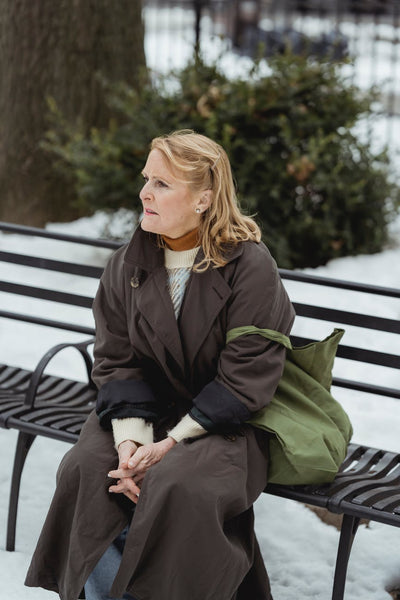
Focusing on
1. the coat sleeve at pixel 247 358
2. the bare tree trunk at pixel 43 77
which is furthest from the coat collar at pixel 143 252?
the bare tree trunk at pixel 43 77

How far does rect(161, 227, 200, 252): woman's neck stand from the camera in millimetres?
3059

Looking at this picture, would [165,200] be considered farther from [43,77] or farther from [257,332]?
[43,77]

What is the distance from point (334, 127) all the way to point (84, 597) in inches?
154

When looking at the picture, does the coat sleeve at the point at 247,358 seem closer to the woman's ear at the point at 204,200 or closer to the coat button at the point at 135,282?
the woman's ear at the point at 204,200

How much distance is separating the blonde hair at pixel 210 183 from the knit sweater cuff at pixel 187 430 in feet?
1.53

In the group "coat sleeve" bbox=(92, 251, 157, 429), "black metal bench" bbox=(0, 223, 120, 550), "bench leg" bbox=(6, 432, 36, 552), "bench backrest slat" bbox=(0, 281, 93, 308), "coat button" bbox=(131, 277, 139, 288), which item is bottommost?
"bench leg" bbox=(6, 432, 36, 552)

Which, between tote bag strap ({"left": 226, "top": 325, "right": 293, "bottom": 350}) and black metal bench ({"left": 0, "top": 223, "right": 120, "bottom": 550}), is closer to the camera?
tote bag strap ({"left": 226, "top": 325, "right": 293, "bottom": 350})

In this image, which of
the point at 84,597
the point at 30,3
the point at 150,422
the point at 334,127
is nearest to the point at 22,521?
the point at 84,597

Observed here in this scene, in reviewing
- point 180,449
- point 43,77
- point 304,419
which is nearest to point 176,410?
point 180,449

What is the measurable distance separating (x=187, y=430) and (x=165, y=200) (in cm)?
70

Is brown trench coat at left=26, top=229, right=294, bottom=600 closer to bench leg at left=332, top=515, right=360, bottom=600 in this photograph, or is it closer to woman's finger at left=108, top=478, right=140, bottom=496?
woman's finger at left=108, top=478, right=140, bottom=496

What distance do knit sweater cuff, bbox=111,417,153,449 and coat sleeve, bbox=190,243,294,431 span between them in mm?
177

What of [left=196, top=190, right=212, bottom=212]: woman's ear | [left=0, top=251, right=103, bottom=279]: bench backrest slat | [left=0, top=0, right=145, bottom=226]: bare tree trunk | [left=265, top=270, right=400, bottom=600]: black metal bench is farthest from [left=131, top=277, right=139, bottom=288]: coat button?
[left=0, top=0, right=145, bottom=226]: bare tree trunk

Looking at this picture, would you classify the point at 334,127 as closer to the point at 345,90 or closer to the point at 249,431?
the point at 345,90
